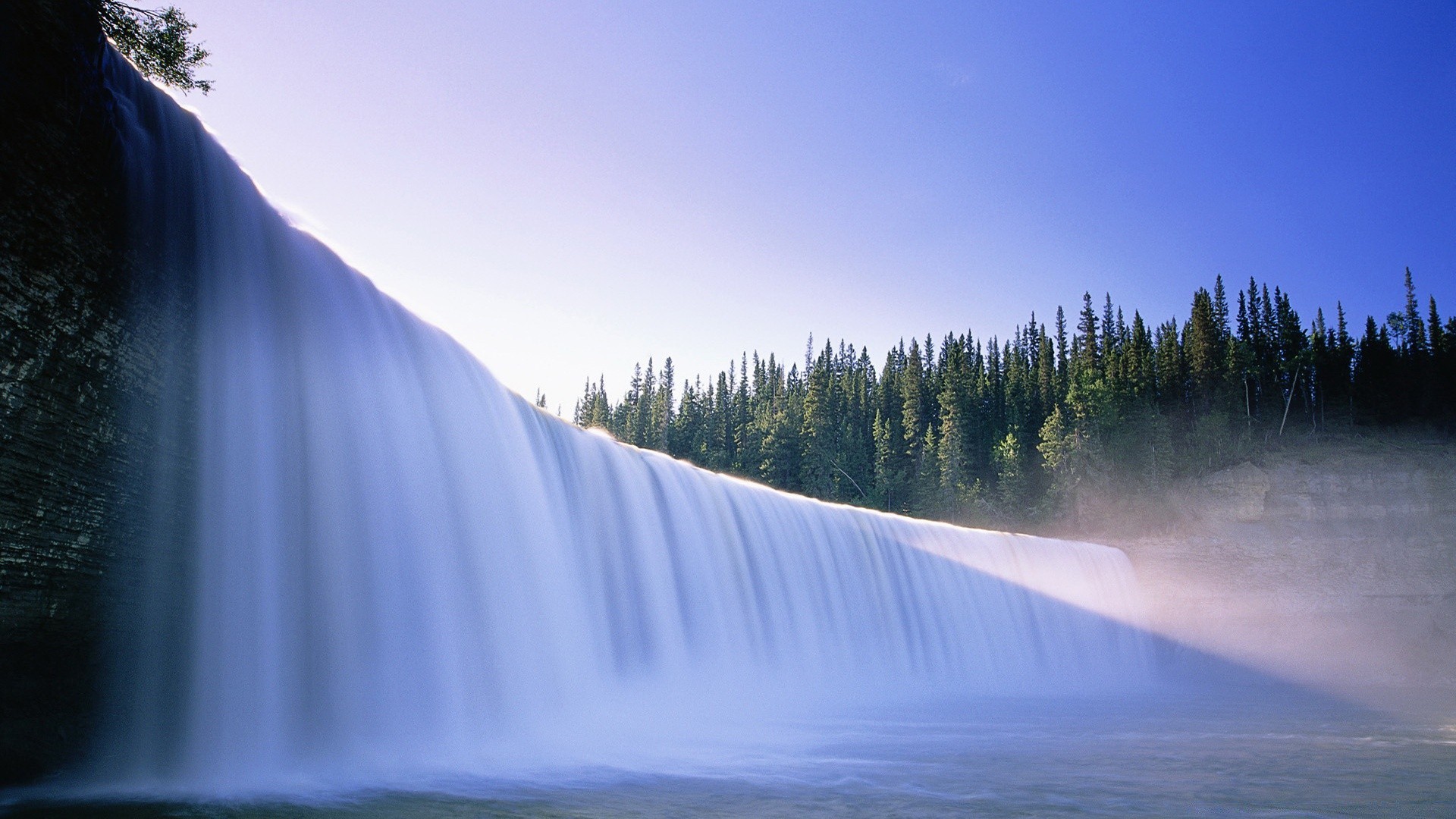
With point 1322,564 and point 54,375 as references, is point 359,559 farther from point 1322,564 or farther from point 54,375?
point 1322,564

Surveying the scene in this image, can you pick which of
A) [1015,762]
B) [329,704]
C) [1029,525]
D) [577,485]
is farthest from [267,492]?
[1029,525]

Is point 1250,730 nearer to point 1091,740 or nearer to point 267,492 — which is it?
point 1091,740

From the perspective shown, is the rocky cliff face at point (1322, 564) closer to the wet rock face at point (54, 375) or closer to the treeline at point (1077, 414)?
the treeline at point (1077, 414)

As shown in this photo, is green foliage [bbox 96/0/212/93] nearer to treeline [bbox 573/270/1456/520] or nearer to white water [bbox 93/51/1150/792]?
white water [bbox 93/51/1150/792]

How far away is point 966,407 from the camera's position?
5703cm

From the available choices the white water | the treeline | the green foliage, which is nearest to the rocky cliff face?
the treeline

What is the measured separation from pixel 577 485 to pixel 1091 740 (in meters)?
8.96

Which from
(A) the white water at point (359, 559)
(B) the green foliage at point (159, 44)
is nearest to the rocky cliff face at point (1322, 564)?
(A) the white water at point (359, 559)

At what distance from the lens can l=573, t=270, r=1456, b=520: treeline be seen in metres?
46.3

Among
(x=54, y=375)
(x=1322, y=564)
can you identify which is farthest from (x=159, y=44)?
(x=1322, y=564)

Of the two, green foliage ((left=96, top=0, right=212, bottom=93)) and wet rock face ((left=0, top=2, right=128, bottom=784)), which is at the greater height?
green foliage ((left=96, top=0, right=212, bottom=93))

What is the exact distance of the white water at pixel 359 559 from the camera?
7.91m

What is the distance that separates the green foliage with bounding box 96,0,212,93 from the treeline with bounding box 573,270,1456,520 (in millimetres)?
Result: 42104

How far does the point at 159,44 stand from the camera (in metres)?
10.5
